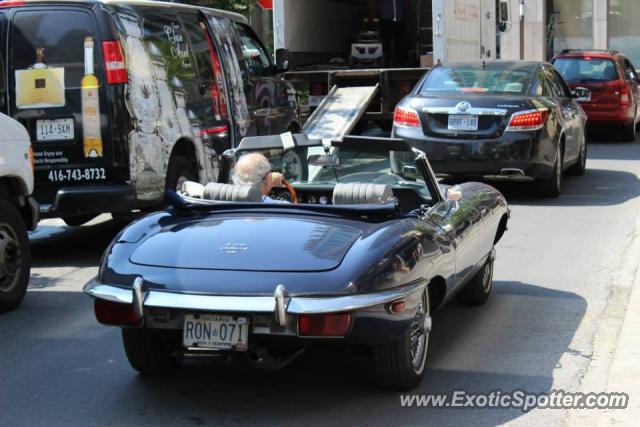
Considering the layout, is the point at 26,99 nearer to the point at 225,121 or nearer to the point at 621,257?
the point at 225,121

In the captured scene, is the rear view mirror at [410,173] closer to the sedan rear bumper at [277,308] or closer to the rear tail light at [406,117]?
the sedan rear bumper at [277,308]

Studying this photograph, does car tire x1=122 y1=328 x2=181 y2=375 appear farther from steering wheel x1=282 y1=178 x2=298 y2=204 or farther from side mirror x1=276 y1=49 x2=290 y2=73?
side mirror x1=276 y1=49 x2=290 y2=73

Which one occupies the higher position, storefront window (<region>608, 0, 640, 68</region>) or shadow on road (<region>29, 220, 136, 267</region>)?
storefront window (<region>608, 0, 640, 68</region>)

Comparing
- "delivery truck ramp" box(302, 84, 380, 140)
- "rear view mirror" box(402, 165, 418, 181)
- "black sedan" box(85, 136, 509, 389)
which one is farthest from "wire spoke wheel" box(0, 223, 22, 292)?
"delivery truck ramp" box(302, 84, 380, 140)

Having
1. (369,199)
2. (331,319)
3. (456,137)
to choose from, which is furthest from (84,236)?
(331,319)

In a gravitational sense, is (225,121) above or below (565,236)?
above

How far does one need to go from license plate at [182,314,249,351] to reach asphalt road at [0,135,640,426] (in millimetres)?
414

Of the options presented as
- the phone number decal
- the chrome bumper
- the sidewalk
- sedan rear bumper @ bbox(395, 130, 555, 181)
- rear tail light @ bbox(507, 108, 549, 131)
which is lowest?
the sidewalk

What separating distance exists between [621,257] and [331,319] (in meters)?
5.25

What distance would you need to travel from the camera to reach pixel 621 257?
981cm

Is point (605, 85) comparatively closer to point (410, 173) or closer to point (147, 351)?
point (410, 173)

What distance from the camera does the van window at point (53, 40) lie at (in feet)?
32.0

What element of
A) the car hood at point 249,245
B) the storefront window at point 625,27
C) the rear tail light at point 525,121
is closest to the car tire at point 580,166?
the rear tail light at point 525,121

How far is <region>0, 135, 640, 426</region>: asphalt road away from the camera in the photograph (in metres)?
5.59
